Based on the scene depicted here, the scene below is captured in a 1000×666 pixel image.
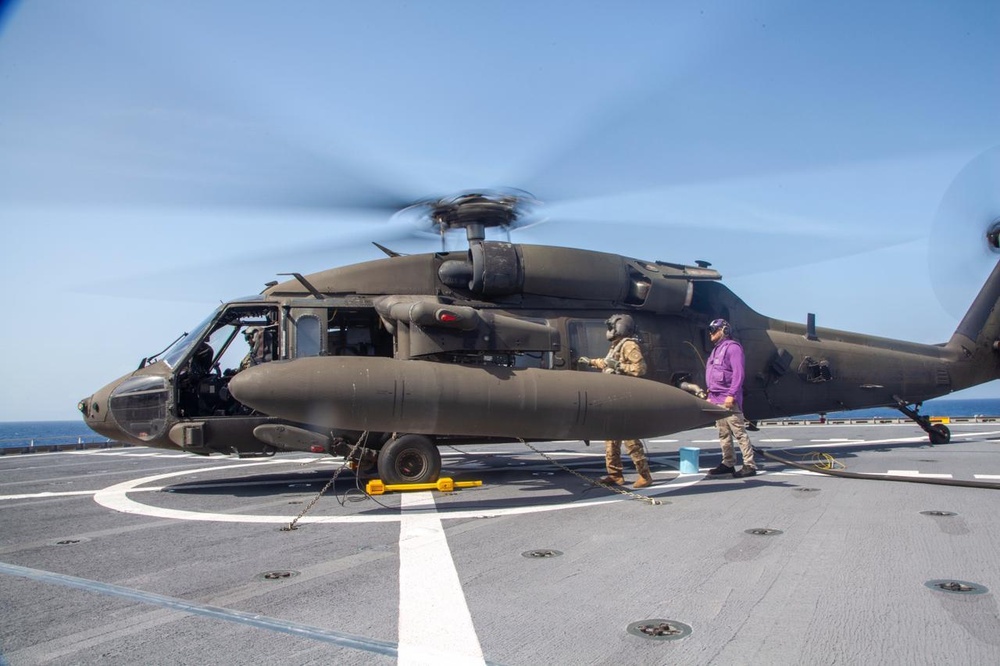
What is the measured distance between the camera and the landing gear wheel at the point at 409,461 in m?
9.16

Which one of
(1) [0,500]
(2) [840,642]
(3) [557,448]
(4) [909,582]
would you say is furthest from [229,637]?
(3) [557,448]

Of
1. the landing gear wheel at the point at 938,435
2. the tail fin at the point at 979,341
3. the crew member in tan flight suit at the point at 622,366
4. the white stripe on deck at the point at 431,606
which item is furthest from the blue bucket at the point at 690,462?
the tail fin at the point at 979,341

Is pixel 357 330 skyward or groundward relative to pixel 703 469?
skyward

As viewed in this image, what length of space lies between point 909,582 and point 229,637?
13.4 feet

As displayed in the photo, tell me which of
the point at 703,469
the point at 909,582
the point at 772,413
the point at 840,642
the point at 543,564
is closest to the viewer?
the point at 840,642

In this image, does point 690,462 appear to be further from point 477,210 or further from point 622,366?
point 477,210

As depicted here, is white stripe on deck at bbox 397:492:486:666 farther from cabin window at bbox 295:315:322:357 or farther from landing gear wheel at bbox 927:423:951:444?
landing gear wheel at bbox 927:423:951:444

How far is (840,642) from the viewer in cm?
346

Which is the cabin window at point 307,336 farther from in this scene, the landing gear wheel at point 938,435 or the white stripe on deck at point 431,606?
the landing gear wheel at point 938,435

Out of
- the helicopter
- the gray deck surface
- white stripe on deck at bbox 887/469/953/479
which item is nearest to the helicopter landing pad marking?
the gray deck surface

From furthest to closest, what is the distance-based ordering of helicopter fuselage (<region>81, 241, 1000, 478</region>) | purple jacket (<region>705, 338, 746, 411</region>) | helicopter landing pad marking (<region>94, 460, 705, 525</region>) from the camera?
purple jacket (<region>705, 338, 746, 411</region>), helicopter fuselage (<region>81, 241, 1000, 478</region>), helicopter landing pad marking (<region>94, 460, 705, 525</region>)

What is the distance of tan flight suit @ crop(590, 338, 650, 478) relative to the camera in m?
9.05

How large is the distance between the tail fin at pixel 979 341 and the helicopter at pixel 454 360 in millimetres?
3537

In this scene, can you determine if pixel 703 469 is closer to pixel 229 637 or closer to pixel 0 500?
pixel 229 637
